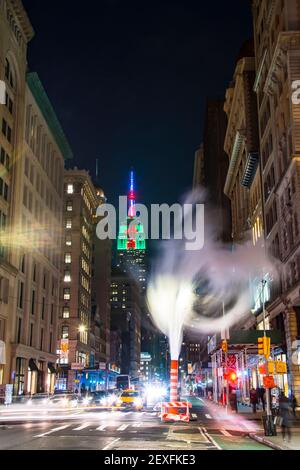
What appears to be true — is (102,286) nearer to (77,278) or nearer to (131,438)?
(77,278)

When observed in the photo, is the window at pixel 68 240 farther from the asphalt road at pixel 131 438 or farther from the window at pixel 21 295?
the asphalt road at pixel 131 438

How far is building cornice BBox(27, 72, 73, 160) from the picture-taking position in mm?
75562

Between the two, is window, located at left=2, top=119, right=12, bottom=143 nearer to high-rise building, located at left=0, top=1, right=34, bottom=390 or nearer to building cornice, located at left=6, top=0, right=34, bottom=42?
high-rise building, located at left=0, top=1, right=34, bottom=390

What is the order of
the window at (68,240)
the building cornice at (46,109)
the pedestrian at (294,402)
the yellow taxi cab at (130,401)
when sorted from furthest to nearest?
the window at (68,240) < the building cornice at (46,109) < the yellow taxi cab at (130,401) < the pedestrian at (294,402)

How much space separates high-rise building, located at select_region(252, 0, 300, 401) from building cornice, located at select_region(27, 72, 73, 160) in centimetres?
3229

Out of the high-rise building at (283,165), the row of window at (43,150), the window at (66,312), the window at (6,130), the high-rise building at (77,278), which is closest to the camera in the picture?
the high-rise building at (283,165)

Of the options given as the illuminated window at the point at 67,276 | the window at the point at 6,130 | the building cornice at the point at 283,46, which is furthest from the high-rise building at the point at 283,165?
the illuminated window at the point at 67,276

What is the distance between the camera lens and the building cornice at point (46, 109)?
75562 millimetres

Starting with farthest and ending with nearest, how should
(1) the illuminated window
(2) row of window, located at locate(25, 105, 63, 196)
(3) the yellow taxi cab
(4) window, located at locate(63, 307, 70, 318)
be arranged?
(1) the illuminated window, (4) window, located at locate(63, 307, 70, 318), (2) row of window, located at locate(25, 105, 63, 196), (3) the yellow taxi cab

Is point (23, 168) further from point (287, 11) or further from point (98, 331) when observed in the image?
point (98, 331)

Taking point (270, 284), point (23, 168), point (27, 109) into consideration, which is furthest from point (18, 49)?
point (270, 284)

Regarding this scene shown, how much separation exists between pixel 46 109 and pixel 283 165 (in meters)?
47.0

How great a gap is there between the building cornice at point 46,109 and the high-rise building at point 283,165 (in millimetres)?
32288

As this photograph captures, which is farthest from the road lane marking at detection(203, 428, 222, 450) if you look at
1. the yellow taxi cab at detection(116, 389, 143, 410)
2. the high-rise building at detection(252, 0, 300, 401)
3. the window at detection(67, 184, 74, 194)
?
the window at detection(67, 184, 74, 194)
